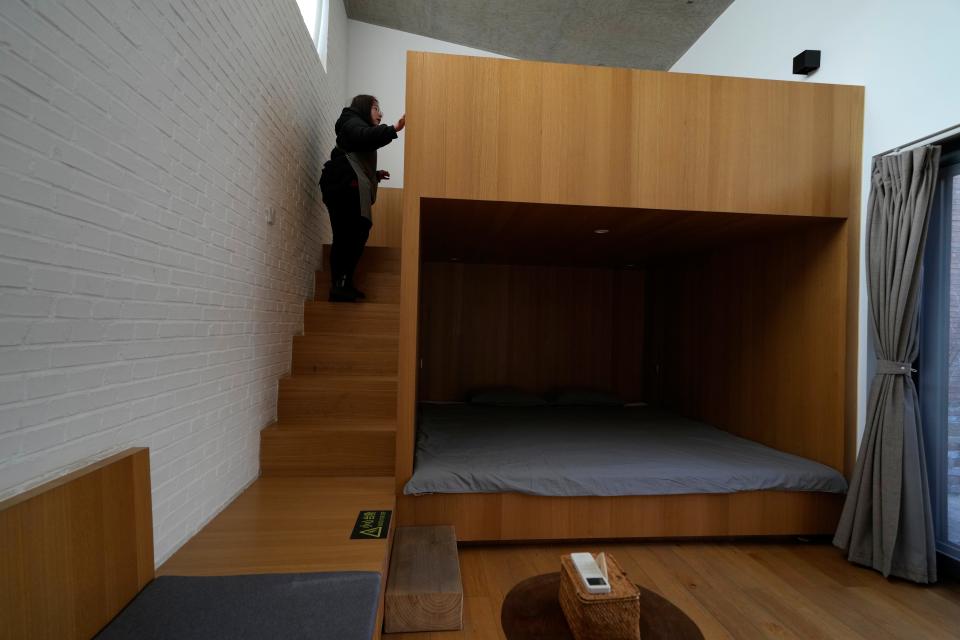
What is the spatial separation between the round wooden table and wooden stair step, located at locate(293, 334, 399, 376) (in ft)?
5.48

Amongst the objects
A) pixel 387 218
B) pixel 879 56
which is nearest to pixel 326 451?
pixel 387 218

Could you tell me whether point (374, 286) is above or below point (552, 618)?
above

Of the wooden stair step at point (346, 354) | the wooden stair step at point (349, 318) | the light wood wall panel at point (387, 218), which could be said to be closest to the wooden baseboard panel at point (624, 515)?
the wooden stair step at point (346, 354)

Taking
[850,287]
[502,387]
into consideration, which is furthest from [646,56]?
Answer: [502,387]

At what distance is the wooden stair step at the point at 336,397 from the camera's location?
2.69 meters

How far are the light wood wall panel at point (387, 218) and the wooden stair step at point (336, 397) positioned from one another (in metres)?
1.99

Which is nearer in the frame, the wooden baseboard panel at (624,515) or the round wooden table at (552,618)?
the round wooden table at (552,618)

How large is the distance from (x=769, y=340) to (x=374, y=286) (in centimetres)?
270

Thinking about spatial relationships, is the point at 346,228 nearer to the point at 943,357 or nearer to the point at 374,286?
the point at 374,286

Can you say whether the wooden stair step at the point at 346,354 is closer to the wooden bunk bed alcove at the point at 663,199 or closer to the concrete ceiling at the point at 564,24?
the wooden bunk bed alcove at the point at 663,199

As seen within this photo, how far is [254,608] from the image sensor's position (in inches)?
50.4

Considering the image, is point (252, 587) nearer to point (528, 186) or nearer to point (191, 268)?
point (191, 268)

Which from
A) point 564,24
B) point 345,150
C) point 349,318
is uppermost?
point 564,24

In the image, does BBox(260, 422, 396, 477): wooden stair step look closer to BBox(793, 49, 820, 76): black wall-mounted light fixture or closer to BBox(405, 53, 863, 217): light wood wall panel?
BBox(405, 53, 863, 217): light wood wall panel
